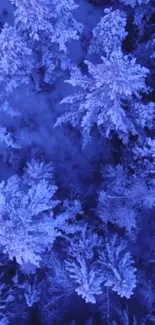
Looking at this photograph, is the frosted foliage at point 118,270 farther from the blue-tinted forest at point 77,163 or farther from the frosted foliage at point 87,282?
the frosted foliage at point 87,282

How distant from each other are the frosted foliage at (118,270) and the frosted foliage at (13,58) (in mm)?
4471

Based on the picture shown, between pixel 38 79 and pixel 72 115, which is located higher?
pixel 38 79

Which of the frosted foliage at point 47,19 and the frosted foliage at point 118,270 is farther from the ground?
the frosted foliage at point 47,19

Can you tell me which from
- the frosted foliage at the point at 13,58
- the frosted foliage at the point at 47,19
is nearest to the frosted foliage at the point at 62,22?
the frosted foliage at the point at 47,19

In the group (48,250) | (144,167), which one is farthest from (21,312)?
(144,167)

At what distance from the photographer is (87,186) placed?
937cm

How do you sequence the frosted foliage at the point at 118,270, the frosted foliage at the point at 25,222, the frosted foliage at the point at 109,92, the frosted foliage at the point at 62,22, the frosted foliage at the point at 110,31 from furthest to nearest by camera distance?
the frosted foliage at the point at 62,22, the frosted foliage at the point at 110,31, the frosted foliage at the point at 118,270, the frosted foliage at the point at 25,222, the frosted foliage at the point at 109,92

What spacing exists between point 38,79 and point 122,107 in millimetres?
2811

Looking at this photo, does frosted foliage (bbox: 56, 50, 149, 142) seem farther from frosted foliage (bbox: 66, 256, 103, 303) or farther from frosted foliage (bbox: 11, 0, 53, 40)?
frosted foliage (bbox: 66, 256, 103, 303)

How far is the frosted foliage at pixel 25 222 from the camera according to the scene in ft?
21.2

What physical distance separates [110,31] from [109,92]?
4.99ft

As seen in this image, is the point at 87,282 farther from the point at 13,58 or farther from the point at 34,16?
the point at 34,16

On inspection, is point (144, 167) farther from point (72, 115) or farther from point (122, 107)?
point (72, 115)

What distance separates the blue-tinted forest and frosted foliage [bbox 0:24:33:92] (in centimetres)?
2
